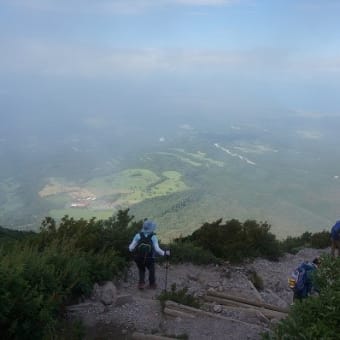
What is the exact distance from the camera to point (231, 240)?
1298cm

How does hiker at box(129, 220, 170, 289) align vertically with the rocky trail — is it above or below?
above

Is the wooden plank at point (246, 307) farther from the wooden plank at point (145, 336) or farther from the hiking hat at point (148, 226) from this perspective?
the wooden plank at point (145, 336)

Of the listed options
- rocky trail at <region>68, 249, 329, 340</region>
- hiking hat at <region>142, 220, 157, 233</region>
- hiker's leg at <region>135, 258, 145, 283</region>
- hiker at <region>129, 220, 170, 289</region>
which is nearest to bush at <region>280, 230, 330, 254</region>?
rocky trail at <region>68, 249, 329, 340</region>

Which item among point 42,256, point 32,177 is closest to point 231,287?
point 42,256

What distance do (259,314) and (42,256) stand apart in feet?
12.1

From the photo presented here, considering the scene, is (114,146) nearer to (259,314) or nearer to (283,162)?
(283,162)

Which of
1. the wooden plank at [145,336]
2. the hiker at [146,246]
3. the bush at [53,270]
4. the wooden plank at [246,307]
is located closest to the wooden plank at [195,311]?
the wooden plank at [246,307]

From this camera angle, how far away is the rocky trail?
23.1ft

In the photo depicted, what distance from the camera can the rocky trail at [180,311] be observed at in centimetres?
703

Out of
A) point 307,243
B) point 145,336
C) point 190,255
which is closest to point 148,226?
point 145,336

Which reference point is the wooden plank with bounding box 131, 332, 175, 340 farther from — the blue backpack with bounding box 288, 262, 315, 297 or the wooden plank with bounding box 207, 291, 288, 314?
the wooden plank with bounding box 207, 291, 288, 314

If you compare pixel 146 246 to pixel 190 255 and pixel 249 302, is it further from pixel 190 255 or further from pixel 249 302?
pixel 190 255

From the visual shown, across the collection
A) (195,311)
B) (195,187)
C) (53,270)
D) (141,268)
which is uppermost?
(195,187)

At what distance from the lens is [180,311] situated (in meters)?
7.62
